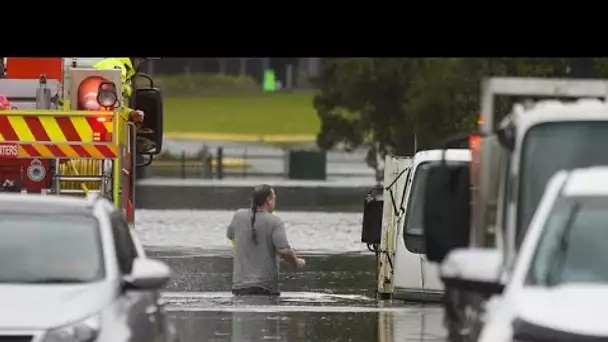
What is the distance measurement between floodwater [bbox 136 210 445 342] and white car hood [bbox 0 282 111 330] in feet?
16.2

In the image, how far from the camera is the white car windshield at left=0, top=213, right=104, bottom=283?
1061 centimetres

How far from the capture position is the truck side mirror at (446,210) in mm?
10805

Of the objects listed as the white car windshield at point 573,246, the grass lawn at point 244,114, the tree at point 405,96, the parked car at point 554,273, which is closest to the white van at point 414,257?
the parked car at point 554,273

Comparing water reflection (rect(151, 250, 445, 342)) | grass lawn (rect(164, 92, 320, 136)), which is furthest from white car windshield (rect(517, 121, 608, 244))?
grass lawn (rect(164, 92, 320, 136))

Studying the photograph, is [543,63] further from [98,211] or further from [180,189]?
[98,211]

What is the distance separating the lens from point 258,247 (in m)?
17.8

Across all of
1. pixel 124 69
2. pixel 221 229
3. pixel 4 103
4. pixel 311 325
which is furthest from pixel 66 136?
pixel 221 229

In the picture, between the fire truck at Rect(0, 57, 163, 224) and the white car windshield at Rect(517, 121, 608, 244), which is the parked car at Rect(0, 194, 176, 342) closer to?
the white car windshield at Rect(517, 121, 608, 244)

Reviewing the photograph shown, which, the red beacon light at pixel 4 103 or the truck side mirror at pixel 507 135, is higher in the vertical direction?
the red beacon light at pixel 4 103

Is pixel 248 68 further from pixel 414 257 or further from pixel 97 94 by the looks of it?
pixel 97 94

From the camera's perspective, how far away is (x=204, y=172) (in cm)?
6359

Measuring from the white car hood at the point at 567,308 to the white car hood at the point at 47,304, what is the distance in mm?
2536

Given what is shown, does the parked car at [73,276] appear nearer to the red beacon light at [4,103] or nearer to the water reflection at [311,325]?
the red beacon light at [4,103]
